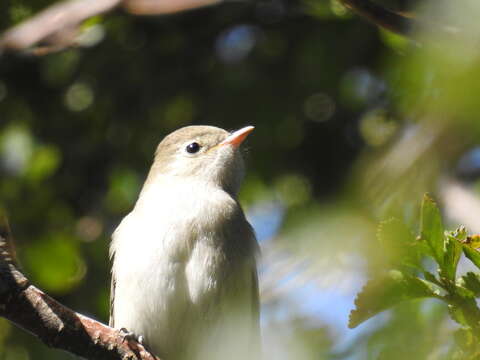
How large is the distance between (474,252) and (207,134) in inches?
142

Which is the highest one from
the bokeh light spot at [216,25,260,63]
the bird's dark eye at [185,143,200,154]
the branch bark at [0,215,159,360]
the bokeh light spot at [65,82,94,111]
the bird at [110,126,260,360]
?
the bokeh light spot at [65,82,94,111]

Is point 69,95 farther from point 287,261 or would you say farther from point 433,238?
point 433,238

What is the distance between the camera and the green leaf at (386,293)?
7.38 feet

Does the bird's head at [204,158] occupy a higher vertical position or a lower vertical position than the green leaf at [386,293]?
higher

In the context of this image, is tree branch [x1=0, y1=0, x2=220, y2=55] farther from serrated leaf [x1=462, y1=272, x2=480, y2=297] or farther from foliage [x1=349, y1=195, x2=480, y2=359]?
serrated leaf [x1=462, y1=272, x2=480, y2=297]

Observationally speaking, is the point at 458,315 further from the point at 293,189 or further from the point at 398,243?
the point at 293,189

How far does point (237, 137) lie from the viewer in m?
5.47

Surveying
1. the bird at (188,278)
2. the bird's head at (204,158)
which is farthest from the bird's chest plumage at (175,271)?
the bird's head at (204,158)

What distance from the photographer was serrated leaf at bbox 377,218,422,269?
2.17 meters

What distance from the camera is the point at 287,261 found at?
11.4ft

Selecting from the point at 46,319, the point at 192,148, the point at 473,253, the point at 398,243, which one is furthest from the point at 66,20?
the point at 473,253

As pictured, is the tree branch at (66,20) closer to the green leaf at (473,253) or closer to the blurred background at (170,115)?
the blurred background at (170,115)

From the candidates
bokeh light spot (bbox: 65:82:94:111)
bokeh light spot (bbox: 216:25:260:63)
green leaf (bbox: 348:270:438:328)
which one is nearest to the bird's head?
bokeh light spot (bbox: 216:25:260:63)

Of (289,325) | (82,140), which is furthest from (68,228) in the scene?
(289,325)
